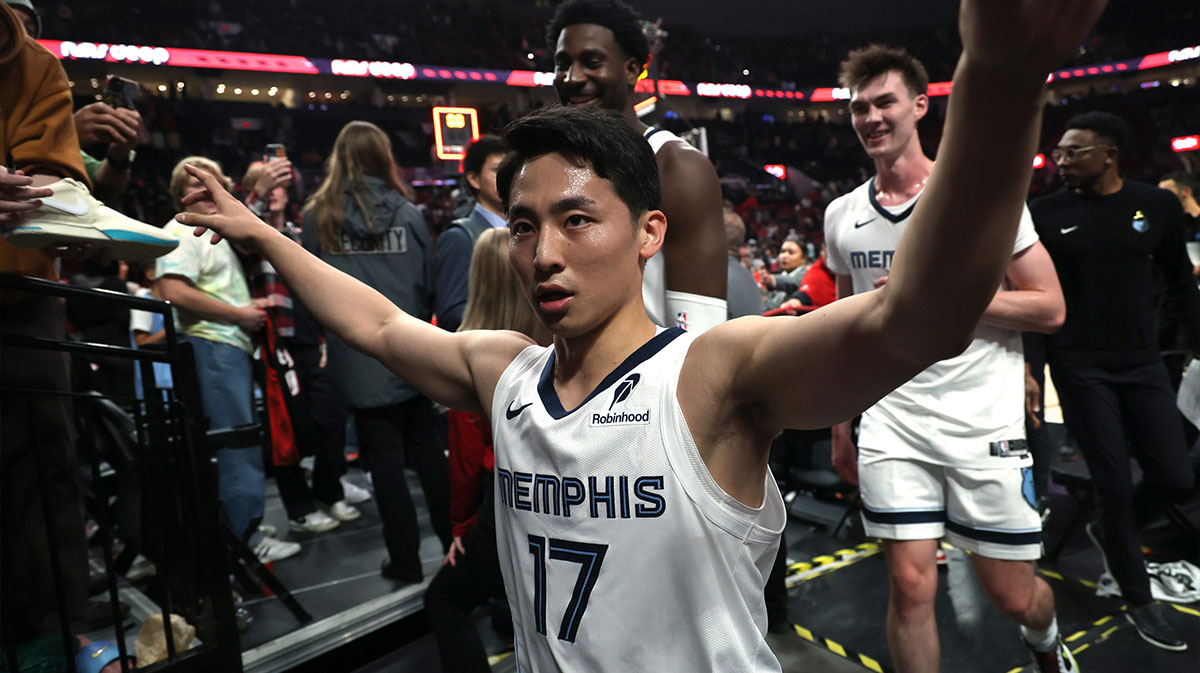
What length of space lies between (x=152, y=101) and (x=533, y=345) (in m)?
21.1

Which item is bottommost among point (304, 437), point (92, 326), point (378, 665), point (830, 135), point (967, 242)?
point (378, 665)

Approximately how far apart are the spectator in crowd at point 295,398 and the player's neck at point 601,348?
104 inches

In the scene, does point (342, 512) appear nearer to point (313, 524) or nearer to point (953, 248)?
point (313, 524)

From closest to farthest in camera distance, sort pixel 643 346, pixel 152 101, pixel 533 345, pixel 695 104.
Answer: pixel 643 346 → pixel 533 345 → pixel 152 101 → pixel 695 104

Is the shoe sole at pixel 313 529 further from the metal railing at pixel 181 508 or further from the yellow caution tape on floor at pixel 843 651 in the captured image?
the yellow caution tape on floor at pixel 843 651

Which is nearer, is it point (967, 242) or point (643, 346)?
point (967, 242)

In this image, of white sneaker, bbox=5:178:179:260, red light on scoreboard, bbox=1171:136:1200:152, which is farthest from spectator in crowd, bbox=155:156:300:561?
red light on scoreboard, bbox=1171:136:1200:152

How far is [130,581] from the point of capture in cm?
427

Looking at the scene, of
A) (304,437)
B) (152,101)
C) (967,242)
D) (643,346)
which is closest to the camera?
(967,242)

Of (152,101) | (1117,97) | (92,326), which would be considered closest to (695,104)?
(1117,97)

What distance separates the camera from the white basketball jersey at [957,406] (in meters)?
2.71

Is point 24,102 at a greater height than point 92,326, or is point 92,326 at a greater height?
point 24,102

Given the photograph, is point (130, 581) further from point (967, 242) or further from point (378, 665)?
point (967, 242)

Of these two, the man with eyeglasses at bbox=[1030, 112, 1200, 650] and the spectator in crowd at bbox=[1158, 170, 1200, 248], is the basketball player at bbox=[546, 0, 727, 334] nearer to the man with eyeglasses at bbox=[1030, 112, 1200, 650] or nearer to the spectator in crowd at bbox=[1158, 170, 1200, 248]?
the man with eyeglasses at bbox=[1030, 112, 1200, 650]
